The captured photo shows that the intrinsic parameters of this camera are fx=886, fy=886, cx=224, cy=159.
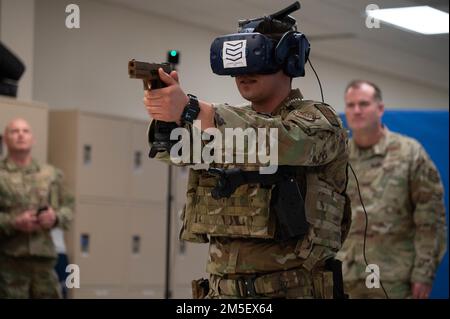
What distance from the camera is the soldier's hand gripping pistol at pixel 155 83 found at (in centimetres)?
223

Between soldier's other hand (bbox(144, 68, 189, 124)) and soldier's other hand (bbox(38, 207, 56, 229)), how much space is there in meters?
4.04

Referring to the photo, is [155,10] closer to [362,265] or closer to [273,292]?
[273,292]

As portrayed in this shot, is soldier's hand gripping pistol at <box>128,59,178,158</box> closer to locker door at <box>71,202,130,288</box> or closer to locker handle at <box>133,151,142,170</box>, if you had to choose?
locker door at <box>71,202,130,288</box>

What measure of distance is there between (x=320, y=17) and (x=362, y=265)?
1.82 meters

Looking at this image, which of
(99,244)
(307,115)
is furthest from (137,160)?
(307,115)

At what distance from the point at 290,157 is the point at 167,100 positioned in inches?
16.0

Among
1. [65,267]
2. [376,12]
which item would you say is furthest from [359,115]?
[65,267]

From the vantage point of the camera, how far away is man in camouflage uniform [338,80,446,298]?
15.6ft

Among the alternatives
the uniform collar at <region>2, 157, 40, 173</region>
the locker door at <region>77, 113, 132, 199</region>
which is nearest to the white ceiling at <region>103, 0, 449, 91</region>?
the uniform collar at <region>2, 157, 40, 173</region>

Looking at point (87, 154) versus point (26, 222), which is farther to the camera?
point (87, 154)

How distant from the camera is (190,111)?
2.33 m

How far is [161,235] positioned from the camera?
A: 8367mm

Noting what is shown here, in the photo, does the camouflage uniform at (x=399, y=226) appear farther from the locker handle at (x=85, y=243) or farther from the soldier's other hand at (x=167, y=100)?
the locker handle at (x=85, y=243)

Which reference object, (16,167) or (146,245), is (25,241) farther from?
(146,245)
